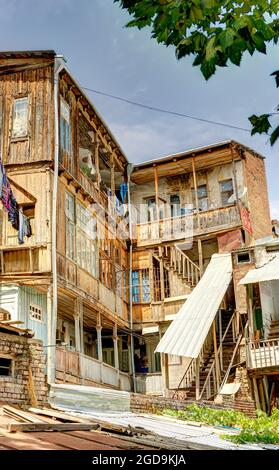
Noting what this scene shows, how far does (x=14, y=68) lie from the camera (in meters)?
20.9

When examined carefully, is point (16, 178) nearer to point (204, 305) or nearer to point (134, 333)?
point (204, 305)

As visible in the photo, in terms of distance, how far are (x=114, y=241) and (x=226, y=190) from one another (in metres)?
6.69

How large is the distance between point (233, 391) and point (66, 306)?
611 cm

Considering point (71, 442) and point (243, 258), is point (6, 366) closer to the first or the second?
point (71, 442)

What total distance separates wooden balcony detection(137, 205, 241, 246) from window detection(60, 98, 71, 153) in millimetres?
7810

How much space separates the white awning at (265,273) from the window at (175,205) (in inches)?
334

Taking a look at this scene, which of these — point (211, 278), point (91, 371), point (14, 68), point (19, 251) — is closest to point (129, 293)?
point (211, 278)

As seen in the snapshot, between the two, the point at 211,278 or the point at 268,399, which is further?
the point at 211,278

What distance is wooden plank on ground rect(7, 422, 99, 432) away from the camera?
991cm

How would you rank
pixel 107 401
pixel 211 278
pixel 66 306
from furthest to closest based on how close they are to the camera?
pixel 211 278 < pixel 66 306 < pixel 107 401

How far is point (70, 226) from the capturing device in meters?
20.3

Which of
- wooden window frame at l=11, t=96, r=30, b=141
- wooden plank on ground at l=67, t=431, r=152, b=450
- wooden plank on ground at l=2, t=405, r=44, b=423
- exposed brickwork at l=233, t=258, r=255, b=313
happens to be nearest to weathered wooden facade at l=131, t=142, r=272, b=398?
exposed brickwork at l=233, t=258, r=255, b=313

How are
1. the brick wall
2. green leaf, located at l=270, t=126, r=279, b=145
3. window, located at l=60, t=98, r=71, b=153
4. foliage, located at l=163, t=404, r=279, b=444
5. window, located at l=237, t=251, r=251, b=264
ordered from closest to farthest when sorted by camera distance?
green leaf, located at l=270, t=126, r=279, b=145, the brick wall, foliage, located at l=163, t=404, r=279, b=444, window, located at l=60, t=98, r=71, b=153, window, located at l=237, t=251, r=251, b=264

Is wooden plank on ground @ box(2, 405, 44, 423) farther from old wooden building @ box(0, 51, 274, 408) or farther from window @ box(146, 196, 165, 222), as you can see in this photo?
window @ box(146, 196, 165, 222)
